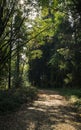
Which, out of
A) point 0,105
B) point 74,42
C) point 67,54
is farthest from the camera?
point 74,42

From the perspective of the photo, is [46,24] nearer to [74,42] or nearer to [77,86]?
[74,42]

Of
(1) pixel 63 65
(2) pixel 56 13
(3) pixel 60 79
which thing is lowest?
(3) pixel 60 79

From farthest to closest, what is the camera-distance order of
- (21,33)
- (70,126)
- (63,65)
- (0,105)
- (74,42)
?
(63,65)
(74,42)
(21,33)
(0,105)
(70,126)

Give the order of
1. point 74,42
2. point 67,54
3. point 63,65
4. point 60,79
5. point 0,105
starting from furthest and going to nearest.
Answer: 1. point 60,79
2. point 63,65
3. point 74,42
4. point 67,54
5. point 0,105

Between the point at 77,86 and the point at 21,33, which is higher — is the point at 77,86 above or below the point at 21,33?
below

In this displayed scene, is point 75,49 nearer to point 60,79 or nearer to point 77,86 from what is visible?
point 77,86

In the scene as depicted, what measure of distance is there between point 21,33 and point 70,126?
782cm

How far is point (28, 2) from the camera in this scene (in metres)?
14.7

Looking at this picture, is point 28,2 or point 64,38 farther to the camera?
point 64,38

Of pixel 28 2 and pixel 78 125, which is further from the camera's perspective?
pixel 28 2

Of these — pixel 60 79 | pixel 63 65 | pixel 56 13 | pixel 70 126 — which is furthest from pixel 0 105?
pixel 60 79

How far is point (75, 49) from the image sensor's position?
30562 millimetres

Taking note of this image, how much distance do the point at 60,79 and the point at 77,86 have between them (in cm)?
1639

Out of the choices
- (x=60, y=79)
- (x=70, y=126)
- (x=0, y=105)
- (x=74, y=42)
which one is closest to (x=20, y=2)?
(x=0, y=105)
